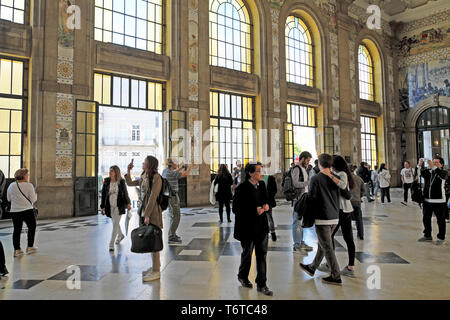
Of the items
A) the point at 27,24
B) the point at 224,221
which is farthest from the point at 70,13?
the point at 224,221

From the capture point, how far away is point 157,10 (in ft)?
40.0

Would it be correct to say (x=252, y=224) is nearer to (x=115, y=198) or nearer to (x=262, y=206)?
(x=262, y=206)

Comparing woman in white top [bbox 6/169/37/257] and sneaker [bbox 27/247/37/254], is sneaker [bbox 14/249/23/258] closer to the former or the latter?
woman in white top [bbox 6/169/37/257]

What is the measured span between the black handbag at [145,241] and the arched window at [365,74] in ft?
64.8

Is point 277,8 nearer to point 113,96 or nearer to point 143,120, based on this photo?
point 113,96

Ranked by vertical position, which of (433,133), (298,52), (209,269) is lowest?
(209,269)

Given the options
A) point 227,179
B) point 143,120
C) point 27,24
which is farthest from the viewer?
point 143,120

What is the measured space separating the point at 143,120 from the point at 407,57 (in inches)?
1129

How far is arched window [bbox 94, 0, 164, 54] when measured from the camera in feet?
35.5

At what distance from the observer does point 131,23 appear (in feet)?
37.6

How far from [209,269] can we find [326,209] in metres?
1.80

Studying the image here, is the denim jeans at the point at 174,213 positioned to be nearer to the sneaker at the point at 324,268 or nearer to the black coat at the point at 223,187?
the black coat at the point at 223,187

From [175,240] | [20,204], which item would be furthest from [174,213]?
[20,204]

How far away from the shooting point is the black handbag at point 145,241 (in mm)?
3873
